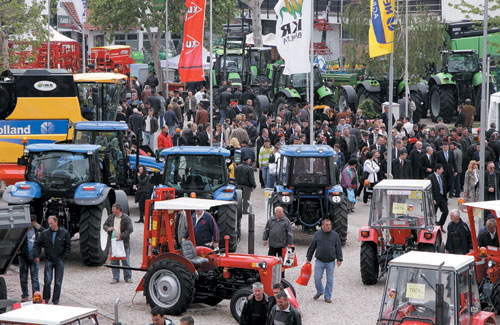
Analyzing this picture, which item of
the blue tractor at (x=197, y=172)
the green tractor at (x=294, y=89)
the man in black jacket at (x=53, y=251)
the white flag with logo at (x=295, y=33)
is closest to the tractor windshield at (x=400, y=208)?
the blue tractor at (x=197, y=172)

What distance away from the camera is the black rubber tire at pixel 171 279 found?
1340 centimetres

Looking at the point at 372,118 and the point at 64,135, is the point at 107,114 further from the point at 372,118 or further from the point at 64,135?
the point at 372,118

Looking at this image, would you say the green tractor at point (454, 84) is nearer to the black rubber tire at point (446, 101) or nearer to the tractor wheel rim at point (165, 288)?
the black rubber tire at point (446, 101)

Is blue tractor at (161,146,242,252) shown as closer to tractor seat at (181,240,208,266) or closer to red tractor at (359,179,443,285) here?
red tractor at (359,179,443,285)

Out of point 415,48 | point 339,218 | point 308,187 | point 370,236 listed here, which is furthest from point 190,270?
point 415,48

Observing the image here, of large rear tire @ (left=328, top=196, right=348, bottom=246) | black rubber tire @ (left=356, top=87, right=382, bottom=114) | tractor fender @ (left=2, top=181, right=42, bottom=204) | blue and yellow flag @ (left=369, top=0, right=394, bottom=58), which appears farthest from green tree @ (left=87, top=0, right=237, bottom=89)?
tractor fender @ (left=2, top=181, right=42, bottom=204)

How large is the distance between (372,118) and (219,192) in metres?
16.7

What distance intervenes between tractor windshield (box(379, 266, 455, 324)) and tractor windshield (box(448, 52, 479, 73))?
89.3 ft

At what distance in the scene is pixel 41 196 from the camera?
16.8m

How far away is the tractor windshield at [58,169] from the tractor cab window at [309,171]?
4360mm

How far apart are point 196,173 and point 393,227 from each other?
4.69 meters

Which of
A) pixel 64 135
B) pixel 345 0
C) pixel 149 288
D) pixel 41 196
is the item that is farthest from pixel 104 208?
pixel 345 0

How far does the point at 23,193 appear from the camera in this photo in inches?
653

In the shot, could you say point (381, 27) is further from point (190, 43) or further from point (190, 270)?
point (190, 270)
